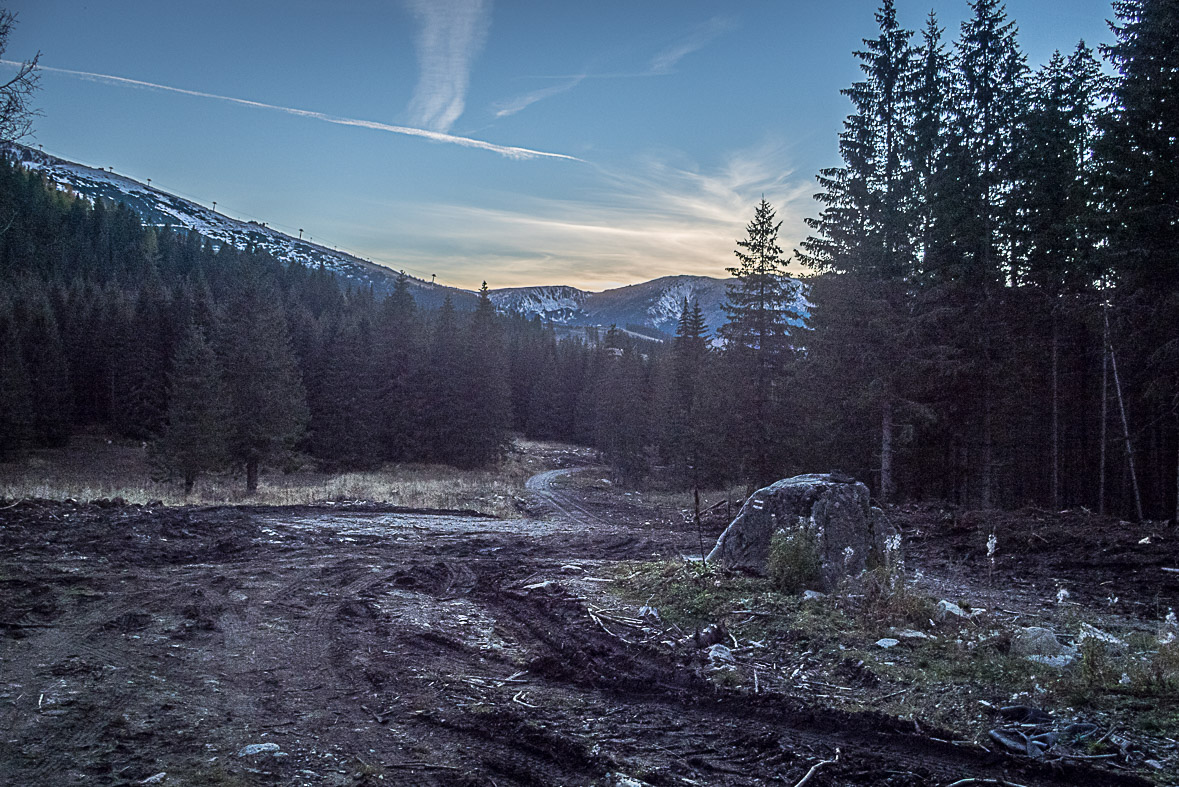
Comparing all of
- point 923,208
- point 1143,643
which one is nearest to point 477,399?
point 923,208

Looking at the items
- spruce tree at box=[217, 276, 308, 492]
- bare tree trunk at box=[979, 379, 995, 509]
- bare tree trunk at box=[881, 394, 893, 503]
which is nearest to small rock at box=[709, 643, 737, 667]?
bare tree trunk at box=[881, 394, 893, 503]

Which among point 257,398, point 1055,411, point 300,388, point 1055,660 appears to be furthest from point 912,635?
point 300,388

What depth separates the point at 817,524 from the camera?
8.86 meters

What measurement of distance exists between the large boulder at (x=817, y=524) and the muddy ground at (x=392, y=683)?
7.05ft

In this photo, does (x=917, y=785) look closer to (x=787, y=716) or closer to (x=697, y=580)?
(x=787, y=716)

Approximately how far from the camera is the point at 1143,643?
6.12 meters

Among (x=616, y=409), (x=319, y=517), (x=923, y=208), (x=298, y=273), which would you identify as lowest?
(x=319, y=517)

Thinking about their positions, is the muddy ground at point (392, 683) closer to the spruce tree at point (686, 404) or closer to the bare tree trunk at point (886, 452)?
the bare tree trunk at point (886, 452)

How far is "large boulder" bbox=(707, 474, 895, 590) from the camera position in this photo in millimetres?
8797

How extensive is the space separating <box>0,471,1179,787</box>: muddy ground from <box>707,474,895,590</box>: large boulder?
2150 millimetres

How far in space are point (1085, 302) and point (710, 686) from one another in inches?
771

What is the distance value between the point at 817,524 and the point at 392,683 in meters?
5.96

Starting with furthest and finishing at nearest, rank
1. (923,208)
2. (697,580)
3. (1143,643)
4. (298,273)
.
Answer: (298,273), (923,208), (697,580), (1143,643)

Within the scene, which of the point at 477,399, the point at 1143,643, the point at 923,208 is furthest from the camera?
the point at 477,399
